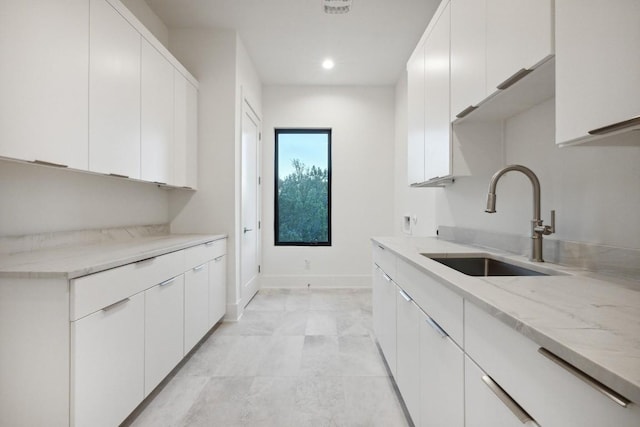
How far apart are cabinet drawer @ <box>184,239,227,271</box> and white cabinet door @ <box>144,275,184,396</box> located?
16cm

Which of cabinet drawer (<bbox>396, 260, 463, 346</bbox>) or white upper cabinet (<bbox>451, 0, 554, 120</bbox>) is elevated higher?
→ white upper cabinet (<bbox>451, 0, 554, 120</bbox>)

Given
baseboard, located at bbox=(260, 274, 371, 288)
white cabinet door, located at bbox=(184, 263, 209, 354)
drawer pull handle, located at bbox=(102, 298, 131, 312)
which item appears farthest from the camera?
baseboard, located at bbox=(260, 274, 371, 288)

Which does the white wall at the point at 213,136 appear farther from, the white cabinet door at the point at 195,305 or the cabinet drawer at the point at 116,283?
the cabinet drawer at the point at 116,283

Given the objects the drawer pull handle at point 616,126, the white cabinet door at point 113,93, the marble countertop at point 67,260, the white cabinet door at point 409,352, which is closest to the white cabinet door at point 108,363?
the marble countertop at point 67,260

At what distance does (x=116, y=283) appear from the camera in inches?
53.1

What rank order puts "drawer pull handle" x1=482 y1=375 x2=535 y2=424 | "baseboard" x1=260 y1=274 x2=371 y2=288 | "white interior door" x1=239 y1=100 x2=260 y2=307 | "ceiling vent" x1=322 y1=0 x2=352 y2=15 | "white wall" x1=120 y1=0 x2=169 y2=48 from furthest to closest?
1. "baseboard" x1=260 y1=274 x2=371 y2=288
2. "white interior door" x1=239 y1=100 x2=260 y2=307
3. "ceiling vent" x1=322 y1=0 x2=352 y2=15
4. "white wall" x1=120 y1=0 x2=169 y2=48
5. "drawer pull handle" x1=482 y1=375 x2=535 y2=424

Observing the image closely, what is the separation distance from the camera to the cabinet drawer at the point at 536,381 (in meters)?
0.45

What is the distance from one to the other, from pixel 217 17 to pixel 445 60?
7.04ft

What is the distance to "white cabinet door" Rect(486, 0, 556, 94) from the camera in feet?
3.17

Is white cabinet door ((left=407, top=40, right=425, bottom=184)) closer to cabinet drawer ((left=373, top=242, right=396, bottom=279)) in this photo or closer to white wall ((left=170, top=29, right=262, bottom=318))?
cabinet drawer ((left=373, top=242, right=396, bottom=279))

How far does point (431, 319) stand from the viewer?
1147 millimetres

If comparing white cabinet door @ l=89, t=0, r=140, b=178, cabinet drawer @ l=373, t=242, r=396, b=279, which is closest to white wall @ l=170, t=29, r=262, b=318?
white cabinet door @ l=89, t=0, r=140, b=178

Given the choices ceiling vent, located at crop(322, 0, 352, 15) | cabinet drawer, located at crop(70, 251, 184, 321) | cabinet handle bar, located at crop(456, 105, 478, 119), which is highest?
ceiling vent, located at crop(322, 0, 352, 15)

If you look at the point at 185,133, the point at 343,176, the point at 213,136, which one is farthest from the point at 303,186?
the point at 185,133
